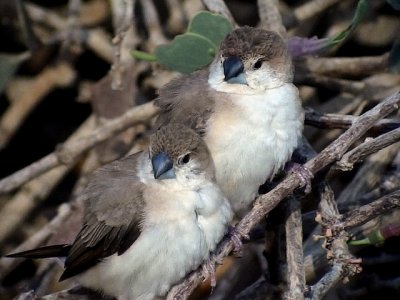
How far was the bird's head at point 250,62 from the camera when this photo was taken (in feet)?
11.3

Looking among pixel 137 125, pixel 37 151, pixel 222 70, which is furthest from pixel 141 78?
pixel 222 70

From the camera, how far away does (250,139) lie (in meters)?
3.31

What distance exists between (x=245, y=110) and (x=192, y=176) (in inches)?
11.6

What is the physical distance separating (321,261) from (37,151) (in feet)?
6.23

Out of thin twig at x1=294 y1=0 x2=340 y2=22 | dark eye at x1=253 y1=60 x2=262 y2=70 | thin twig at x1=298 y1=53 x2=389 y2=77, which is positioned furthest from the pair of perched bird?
thin twig at x1=294 y1=0 x2=340 y2=22

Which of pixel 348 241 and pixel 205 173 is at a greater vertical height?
pixel 205 173

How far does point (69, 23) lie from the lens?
186 inches

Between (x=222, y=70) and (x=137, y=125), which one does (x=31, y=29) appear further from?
(x=222, y=70)

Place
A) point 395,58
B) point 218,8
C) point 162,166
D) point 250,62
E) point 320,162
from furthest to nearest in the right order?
point 218,8, point 395,58, point 250,62, point 162,166, point 320,162

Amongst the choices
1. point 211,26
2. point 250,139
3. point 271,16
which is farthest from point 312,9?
point 250,139

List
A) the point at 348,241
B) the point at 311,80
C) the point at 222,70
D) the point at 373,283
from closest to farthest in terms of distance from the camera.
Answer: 1. the point at 348,241
2. the point at 222,70
3. the point at 373,283
4. the point at 311,80

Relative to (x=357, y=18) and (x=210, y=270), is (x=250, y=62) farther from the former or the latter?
(x=210, y=270)

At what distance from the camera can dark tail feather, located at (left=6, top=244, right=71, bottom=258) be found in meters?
3.33

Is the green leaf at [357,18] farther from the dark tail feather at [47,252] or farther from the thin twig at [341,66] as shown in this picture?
the dark tail feather at [47,252]
